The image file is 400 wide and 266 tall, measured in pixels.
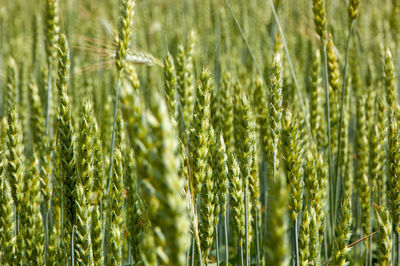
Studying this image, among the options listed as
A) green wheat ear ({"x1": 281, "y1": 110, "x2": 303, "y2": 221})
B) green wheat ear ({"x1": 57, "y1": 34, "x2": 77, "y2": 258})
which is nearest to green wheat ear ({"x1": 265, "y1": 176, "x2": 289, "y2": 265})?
green wheat ear ({"x1": 281, "y1": 110, "x2": 303, "y2": 221})

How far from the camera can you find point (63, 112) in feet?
3.92

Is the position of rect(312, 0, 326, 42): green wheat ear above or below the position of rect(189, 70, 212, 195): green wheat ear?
above

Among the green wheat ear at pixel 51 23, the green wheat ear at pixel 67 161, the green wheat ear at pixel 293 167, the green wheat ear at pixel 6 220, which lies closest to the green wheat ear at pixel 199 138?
the green wheat ear at pixel 293 167

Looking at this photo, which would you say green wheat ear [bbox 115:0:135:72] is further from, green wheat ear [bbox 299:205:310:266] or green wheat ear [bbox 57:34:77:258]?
green wheat ear [bbox 299:205:310:266]

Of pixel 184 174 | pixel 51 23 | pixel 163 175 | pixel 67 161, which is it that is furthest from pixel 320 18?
pixel 51 23

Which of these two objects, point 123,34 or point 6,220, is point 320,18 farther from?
point 6,220

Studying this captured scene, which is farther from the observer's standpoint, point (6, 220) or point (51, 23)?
point (51, 23)

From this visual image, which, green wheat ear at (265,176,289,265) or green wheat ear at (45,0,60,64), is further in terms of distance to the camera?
green wheat ear at (45,0,60,64)

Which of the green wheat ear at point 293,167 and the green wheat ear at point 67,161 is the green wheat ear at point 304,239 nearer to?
the green wheat ear at point 293,167

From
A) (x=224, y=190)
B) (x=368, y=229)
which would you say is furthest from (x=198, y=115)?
(x=368, y=229)

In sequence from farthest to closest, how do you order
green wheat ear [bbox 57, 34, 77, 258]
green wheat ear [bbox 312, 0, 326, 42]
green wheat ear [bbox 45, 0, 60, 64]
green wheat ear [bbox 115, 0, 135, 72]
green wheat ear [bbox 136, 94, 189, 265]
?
green wheat ear [bbox 45, 0, 60, 64] → green wheat ear [bbox 312, 0, 326, 42] → green wheat ear [bbox 115, 0, 135, 72] → green wheat ear [bbox 57, 34, 77, 258] → green wheat ear [bbox 136, 94, 189, 265]

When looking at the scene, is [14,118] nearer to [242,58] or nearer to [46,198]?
[46,198]

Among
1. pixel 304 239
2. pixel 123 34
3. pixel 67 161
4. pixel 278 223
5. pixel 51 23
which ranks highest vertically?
pixel 51 23

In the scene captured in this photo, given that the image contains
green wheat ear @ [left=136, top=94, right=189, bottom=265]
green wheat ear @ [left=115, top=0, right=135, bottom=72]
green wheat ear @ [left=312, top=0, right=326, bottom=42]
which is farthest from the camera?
green wheat ear @ [left=312, top=0, right=326, bottom=42]
